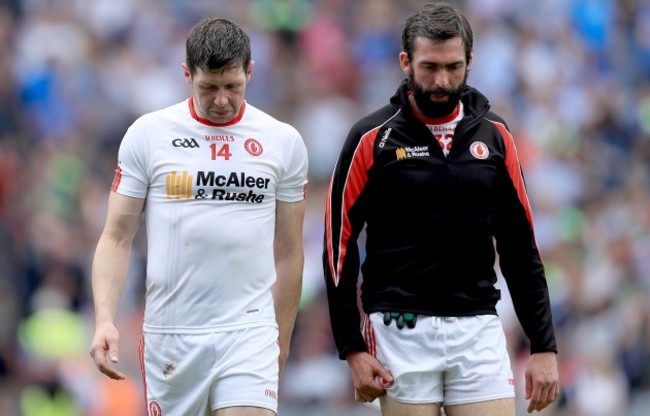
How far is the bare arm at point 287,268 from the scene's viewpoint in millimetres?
7543

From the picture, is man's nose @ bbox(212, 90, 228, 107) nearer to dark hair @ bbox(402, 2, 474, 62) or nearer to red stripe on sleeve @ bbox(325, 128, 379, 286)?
red stripe on sleeve @ bbox(325, 128, 379, 286)

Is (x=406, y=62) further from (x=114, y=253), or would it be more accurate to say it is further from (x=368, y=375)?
(x=114, y=253)

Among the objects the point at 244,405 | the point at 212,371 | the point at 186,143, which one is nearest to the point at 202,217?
the point at 186,143

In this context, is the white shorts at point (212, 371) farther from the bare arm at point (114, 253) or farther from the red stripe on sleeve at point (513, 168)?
the red stripe on sleeve at point (513, 168)

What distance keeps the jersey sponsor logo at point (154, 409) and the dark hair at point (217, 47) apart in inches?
62.8

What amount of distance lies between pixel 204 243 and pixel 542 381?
1.79 meters

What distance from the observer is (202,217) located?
7215 mm

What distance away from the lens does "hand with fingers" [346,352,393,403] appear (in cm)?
737

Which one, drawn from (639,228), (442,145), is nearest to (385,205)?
(442,145)

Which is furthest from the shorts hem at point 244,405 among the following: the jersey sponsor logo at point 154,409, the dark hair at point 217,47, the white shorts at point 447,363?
the dark hair at point 217,47

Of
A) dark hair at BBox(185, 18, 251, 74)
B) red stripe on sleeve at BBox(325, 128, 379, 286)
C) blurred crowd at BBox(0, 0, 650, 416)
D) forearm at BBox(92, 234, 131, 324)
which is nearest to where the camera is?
dark hair at BBox(185, 18, 251, 74)

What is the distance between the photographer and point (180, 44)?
16922 millimetres

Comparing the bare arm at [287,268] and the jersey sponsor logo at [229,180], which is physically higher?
the jersey sponsor logo at [229,180]

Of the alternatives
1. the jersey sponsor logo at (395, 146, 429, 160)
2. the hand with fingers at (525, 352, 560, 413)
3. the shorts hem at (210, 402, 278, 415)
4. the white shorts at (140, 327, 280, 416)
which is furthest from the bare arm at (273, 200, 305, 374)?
the hand with fingers at (525, 352, 560, 413)
